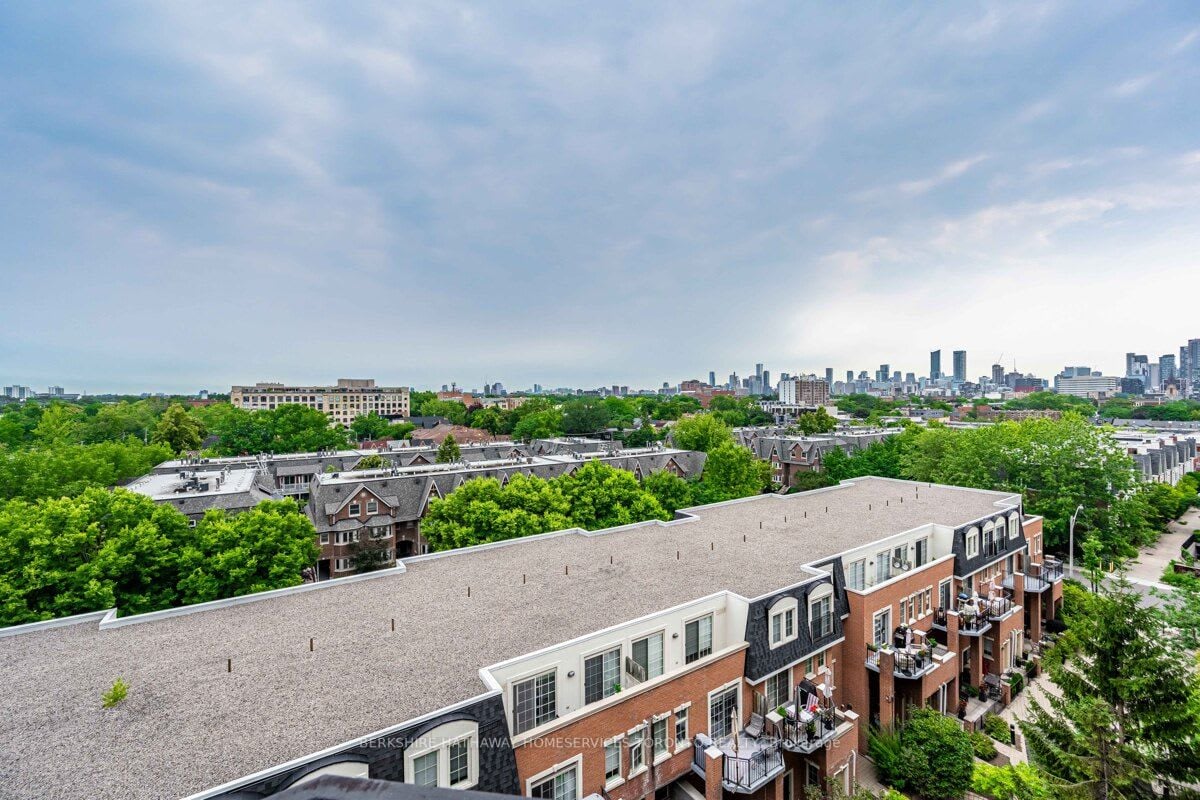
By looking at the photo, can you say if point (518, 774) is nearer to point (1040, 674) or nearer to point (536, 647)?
point (536, 647)

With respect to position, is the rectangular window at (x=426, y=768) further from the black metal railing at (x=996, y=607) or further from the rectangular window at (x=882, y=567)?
the black metal railing at (x=996, y=607)

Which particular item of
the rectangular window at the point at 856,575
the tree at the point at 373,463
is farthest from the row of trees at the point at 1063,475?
the tree at the point at 373,463

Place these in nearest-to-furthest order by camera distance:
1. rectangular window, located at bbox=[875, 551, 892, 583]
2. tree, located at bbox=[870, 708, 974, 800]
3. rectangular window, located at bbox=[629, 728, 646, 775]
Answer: rectangular window, located at bbox=[629, 728, 646, 775], tree, located at bbox=[870, 708, 974, 800], rectangular window, located at bbox=[875, 551, 892, 583]

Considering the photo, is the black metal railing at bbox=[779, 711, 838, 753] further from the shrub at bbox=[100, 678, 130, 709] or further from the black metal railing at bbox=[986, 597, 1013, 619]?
the shrub at bbox=[100, 678, 130, 709]

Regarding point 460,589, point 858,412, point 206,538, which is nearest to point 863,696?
point 460,589

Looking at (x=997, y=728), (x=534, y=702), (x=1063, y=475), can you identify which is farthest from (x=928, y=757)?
(x=1063, y=475)

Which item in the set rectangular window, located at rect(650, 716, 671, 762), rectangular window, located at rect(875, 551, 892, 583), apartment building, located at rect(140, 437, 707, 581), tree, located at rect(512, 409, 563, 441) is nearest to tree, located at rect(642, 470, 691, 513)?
apartment building, located at rect(140, 437, 707, 581)
